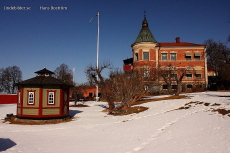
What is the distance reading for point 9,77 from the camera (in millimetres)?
55000

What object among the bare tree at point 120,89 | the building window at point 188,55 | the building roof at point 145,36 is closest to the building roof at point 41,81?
the bare tree at point 120,89

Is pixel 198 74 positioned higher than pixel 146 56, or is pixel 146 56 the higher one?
pixel 146 56

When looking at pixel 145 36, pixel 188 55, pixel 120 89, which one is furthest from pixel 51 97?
pixel 188 55

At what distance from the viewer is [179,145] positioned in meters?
8.43

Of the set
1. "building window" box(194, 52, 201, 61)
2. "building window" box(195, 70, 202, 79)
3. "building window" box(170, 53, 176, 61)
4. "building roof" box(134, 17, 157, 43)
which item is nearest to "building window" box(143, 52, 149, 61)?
"building roof" box(134, 17, 157, 43)

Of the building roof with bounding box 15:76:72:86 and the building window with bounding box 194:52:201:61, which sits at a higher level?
the building window with bounding box 194:52:201:61

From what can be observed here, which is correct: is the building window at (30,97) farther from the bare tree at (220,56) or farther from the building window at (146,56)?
the building window at (146,56)

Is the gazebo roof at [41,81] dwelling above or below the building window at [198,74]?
below

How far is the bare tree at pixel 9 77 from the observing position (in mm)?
53625

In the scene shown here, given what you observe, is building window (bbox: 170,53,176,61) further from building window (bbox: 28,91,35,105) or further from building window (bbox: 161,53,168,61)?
building window (bbox: 28,91,35,105)

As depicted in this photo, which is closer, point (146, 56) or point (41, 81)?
point (41, 81)

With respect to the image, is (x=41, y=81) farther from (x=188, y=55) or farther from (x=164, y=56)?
(x=188, y=55)

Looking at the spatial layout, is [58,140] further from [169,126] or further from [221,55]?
[221,55]

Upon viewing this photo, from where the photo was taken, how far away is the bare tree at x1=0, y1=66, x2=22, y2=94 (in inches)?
2111
